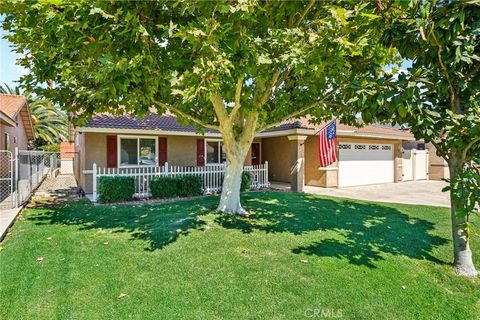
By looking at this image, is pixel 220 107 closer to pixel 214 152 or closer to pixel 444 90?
pixel 444 90

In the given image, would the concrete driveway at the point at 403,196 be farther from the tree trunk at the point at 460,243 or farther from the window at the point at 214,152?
the tree trunk at the point at 460,243

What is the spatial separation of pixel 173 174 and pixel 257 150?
734 centimetres

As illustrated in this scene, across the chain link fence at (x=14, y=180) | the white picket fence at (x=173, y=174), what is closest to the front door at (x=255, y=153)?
the white picket fence at (x=173, y=174)

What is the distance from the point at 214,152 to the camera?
1530 centimetres

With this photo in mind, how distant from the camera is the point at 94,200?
10.5 meters

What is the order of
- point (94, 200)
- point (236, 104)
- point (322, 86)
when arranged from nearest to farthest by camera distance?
point (236, 104), point (322, 86), point (94, 200)

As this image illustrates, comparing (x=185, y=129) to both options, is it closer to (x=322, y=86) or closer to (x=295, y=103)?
(x=295, y=103)

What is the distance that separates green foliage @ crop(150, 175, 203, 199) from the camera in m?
11.5

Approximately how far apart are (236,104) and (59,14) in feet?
13.4

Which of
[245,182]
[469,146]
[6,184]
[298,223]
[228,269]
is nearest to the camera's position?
[469,146]

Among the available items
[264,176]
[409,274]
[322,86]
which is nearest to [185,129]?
[264,176]

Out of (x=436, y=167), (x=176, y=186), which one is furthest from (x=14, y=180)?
(x=436, y=167)

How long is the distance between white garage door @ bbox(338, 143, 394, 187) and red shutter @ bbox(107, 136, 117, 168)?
440 inches

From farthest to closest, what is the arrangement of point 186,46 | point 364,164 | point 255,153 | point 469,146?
point 255,153 → point 364,164 → point 186,46 → point 469,146
